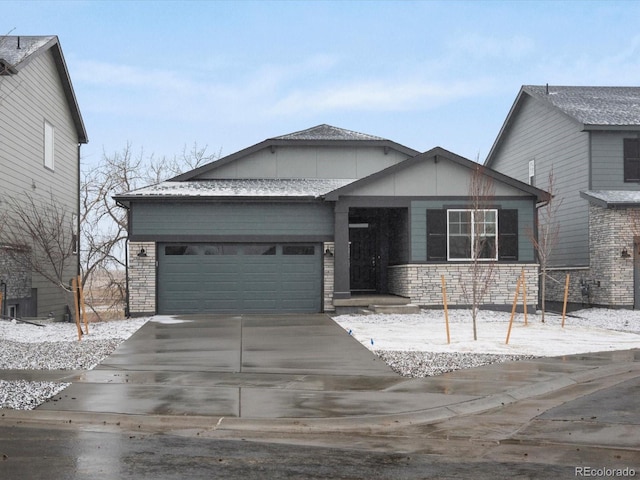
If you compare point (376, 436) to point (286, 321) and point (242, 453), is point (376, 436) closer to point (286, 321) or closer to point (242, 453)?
point (242, 453)

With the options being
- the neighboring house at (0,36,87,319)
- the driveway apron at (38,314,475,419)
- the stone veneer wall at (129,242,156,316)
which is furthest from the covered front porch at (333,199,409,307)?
the neighboring house at (0,36,87,319)

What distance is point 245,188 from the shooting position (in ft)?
80.2

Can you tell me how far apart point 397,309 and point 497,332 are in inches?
188

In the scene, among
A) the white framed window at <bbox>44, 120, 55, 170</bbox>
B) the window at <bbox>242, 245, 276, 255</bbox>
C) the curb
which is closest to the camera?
the curb

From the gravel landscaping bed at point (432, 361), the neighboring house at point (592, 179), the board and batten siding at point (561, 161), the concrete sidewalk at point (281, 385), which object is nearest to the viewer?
the concrete sidewalk at point (281, 385)

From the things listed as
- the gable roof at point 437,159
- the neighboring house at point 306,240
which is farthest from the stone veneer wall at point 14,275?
the gable roof at point 437,159

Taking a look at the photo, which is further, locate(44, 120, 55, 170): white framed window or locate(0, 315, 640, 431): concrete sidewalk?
locate(44, 120, 55, 170): white framed window

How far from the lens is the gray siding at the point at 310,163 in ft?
87.6

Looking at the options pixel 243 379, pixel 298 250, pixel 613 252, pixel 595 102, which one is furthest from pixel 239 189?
pixel 595 102

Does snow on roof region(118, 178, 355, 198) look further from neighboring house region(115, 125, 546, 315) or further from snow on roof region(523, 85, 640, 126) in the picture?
snow on roof region(523, 85, 640, 126)

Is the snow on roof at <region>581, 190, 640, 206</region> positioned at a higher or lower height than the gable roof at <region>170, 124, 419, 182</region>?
lower

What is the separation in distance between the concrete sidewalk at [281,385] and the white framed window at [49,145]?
40.4ft

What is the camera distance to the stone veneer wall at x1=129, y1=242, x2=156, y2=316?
22.8 m

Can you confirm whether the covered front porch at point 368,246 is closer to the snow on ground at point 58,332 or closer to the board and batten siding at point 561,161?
the snow on ground at point 58,332
